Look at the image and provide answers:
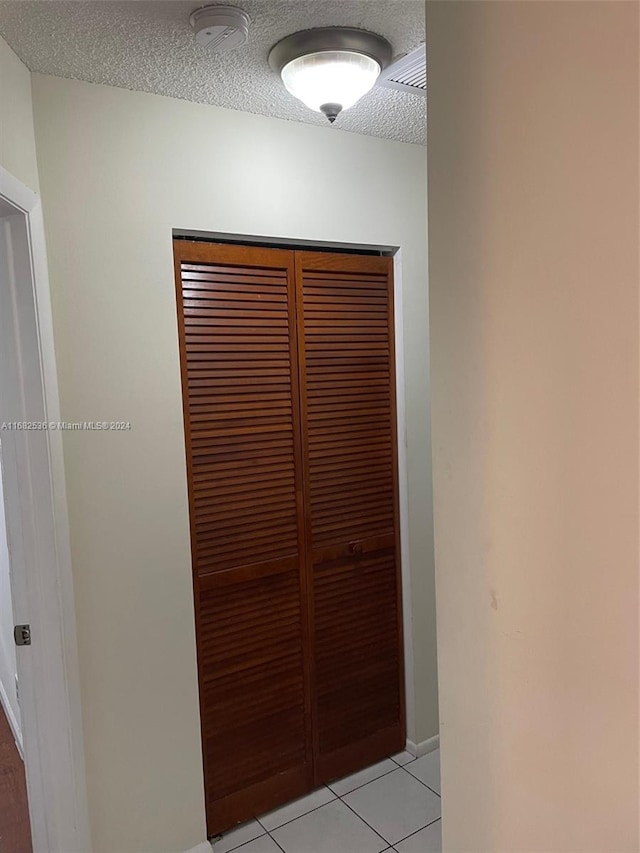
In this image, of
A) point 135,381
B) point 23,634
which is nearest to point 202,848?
point 23,634

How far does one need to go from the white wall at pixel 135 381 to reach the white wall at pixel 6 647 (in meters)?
1.12

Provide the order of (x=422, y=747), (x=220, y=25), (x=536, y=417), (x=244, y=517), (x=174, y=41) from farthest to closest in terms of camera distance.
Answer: (x=422, y=747)
(x=244, y=517)
(x=174, y=41)
(x=220, y=25)
(x=536, y=417)

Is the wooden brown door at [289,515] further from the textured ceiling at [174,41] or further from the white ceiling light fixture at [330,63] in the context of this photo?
the white ceiling light fixture at [330,63]

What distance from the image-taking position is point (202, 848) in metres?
1.97

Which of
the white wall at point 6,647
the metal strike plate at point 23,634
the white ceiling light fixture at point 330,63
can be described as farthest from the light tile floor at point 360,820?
the white ceiling light fixture at point 330,63

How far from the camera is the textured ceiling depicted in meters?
1.34

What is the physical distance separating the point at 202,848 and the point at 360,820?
54 cm

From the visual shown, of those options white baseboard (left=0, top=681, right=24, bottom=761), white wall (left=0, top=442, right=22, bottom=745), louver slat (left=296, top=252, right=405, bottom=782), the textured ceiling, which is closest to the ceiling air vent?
the textured ceiling

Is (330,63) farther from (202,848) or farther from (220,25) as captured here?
(202,848)

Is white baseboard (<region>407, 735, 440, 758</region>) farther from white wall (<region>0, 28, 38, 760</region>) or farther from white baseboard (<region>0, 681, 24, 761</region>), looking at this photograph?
white wall (<region>0, 28, 38, 760</region>)

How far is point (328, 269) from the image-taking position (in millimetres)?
2221

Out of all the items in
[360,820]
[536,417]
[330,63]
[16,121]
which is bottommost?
[360,820]

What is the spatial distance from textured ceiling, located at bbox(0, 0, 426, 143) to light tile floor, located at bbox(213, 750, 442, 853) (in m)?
2.31

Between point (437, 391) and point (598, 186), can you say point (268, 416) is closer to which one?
point (437, 391)
